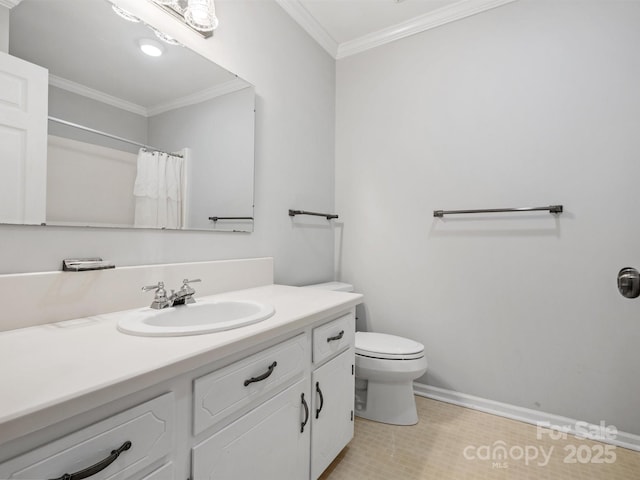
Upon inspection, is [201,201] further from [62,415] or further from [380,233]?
[380,233]

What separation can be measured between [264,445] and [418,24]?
249 cm

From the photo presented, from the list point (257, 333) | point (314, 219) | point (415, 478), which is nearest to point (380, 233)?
point (314, 219)

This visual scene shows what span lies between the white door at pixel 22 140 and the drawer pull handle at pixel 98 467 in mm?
740

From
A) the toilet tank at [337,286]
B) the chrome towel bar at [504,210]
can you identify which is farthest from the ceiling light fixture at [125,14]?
the chrome towel bar at [504,210]

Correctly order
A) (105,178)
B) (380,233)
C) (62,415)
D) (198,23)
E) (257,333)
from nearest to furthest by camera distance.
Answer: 1. (62,415)
2. (257,333)
3. (105,178)
4. (198,23)
5. (380,233)

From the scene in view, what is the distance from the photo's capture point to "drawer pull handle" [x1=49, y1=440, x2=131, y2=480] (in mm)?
522

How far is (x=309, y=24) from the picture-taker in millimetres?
2111

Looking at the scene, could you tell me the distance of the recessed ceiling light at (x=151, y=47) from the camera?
4.02ft

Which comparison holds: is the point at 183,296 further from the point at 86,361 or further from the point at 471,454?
the point at 471,454

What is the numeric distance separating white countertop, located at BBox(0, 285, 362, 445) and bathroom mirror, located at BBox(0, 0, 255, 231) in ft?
1.25

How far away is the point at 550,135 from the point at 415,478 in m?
1.85

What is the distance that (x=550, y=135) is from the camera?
1.74m

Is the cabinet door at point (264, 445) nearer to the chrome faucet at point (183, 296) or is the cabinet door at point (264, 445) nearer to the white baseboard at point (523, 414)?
the chrome faucet at point (183, 296)

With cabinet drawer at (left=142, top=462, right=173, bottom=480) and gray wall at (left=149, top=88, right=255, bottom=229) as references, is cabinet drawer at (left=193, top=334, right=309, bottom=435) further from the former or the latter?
gray wall at (left=149, top=88, right=255, bottom=229)
